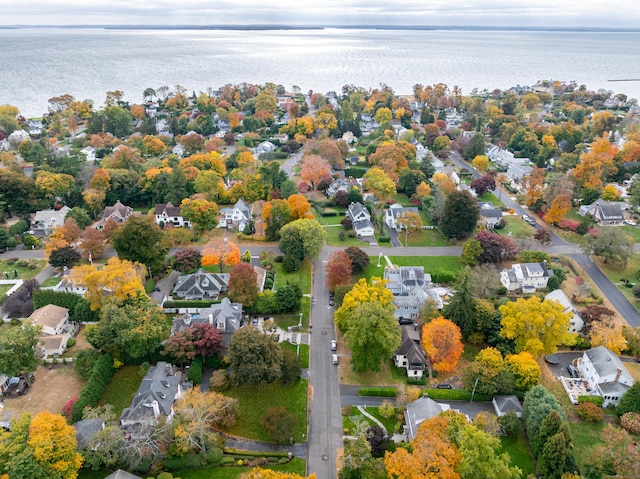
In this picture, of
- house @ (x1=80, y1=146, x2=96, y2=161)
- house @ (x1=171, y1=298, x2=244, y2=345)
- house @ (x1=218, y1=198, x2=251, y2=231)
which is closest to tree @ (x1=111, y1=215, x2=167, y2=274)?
house @ (x1=171, y1=298, x2=244, y2=345)

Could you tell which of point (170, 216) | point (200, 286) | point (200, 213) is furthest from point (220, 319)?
point (170, 216)

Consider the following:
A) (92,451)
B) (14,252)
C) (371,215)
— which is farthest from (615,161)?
(14,252)

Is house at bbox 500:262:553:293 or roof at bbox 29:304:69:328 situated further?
house at bbox 500:262:553:293

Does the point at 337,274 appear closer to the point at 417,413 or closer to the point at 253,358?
the point at 253,358

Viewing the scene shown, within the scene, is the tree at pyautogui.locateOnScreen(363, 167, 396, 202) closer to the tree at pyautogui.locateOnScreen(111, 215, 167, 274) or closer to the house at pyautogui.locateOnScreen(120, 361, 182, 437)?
the tree at pyautogui.locateOnScreen(111, 215, 167, 274)

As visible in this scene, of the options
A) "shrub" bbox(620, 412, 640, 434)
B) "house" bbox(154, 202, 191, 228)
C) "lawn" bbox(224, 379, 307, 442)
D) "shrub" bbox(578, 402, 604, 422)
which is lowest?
"house" bbox(154, 202, 191, 228)
